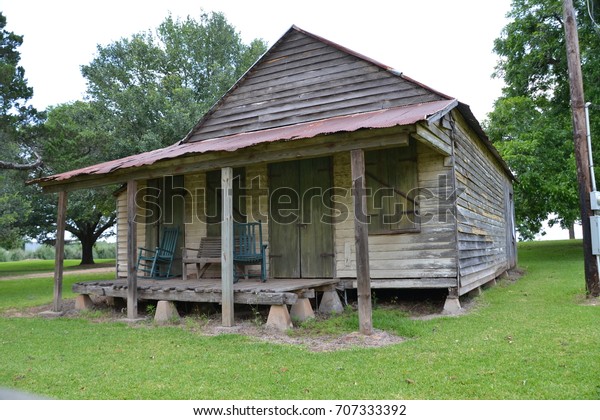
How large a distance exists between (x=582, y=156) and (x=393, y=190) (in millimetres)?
3279

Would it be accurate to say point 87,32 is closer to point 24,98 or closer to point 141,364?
point 24,98

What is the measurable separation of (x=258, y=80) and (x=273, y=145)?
396cm

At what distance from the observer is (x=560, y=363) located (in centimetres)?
427

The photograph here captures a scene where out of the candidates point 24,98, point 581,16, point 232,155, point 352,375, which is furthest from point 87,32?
point 352,375

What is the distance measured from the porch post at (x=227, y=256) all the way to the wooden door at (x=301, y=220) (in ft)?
6.25

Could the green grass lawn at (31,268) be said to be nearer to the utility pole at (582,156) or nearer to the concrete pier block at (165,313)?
the concrete pier block at (165,313)

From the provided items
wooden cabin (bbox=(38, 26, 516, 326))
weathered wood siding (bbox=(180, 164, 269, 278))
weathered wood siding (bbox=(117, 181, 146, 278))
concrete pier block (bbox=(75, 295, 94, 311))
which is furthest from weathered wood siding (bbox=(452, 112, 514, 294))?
weathered wood siding (bbox=(117, 181, 146, 278))

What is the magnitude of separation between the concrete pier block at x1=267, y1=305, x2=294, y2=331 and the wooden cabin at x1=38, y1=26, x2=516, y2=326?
138cm

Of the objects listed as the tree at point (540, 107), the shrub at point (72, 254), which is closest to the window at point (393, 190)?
the tree at point (540, 107)

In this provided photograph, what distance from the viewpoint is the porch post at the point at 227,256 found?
687 cm

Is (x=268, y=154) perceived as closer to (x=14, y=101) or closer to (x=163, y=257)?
(x=163, y=257)

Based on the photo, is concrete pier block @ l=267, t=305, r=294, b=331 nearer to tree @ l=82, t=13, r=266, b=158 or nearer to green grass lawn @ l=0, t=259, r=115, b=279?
tree @ l=82, t=13, r=266, b=158

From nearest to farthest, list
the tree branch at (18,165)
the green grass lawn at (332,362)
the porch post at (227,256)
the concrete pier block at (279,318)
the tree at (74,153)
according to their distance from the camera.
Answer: the green grass lawn at (332,362)
the concrete pier block at (279,318)
the porch post at (227,256)
the tree branch at (18,165)
the tree at (74,153)

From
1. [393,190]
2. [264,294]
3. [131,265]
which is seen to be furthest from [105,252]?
[264,294]
